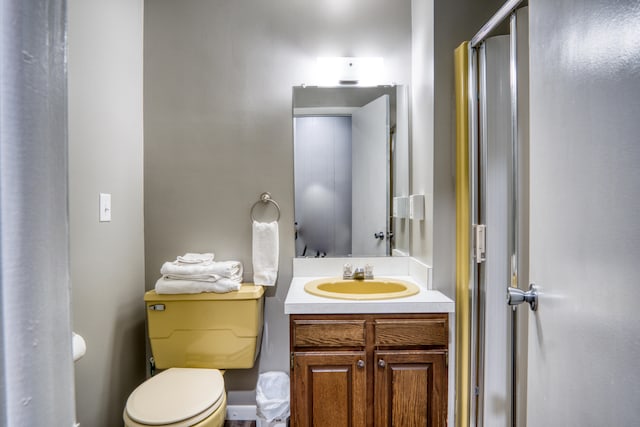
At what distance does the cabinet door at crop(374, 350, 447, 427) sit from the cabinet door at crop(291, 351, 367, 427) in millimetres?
74

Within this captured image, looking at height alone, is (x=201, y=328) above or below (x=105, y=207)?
below

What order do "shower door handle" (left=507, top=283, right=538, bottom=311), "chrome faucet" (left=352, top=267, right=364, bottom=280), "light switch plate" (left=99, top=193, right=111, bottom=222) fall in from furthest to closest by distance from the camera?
"chrome faucet" (left=352, top=267, right=364, bottom=280)
"light switch plate" (left=99, top=193, right=111, bottom=222)
"shower door handle" (left=507, top=283, right=538, bottom=311)

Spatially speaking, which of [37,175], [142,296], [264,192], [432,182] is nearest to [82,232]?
[142,296]

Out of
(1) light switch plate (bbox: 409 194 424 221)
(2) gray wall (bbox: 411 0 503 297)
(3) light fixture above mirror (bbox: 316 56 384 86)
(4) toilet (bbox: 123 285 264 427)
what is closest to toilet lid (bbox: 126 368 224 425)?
(4) toilet (bbox: 123 285 264 427)

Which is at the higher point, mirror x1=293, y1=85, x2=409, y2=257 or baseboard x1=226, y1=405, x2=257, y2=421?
mirror x1=293, y1=85, x2=409, y2=257

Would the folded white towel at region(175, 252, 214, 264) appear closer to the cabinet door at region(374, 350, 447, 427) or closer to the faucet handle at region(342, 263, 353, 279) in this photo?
the faucet handle at region(342, 263, 353, 279)

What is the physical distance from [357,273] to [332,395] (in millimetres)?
634

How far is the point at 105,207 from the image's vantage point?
1562mm

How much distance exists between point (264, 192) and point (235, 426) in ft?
4.41

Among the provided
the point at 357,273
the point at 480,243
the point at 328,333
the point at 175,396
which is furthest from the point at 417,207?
the point at 175,396

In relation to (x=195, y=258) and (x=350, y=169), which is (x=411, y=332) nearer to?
(x=350, y=169)

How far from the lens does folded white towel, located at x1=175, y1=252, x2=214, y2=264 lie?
177 cm

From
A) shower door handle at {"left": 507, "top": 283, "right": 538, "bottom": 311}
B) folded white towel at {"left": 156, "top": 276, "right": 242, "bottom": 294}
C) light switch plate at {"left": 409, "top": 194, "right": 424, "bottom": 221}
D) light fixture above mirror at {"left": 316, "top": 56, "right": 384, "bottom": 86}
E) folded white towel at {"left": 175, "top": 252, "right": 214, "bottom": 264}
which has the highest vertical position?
light fixture above mirror at {"left": 316, "top": 56, "right": 384, "bottom": 86}

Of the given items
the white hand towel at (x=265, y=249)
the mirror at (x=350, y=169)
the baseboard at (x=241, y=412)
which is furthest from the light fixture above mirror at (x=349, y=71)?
the baseboard at (x=241, y=412)
